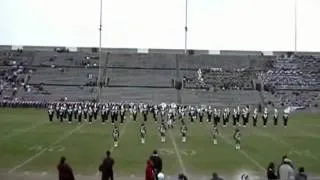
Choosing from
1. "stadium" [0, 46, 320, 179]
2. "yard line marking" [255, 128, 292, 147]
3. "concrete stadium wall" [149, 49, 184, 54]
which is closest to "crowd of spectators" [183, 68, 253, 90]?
"stadium" [0, 46, 320, 179]

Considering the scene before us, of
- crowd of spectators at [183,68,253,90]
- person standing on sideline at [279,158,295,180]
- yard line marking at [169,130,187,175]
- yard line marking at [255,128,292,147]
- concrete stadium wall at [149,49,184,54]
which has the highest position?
concrete stadium wall at [149,49,184,54]

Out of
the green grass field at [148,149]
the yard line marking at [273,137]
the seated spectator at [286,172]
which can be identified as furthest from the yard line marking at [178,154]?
the seated spectator at [286,172]

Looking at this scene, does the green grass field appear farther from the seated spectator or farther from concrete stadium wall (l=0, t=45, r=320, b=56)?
concrete stadium wall (l=0, t=45, r=320, b=56)

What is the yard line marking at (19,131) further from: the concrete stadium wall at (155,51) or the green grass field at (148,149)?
the concrete stadium wall at (155,51)

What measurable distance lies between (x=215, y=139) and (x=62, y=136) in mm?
6854

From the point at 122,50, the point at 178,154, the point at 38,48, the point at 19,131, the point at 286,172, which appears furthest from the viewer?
the point at 122,50

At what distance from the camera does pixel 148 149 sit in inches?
996

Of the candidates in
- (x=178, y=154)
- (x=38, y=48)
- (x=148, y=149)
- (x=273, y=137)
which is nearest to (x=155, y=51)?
(x=38, y=48)

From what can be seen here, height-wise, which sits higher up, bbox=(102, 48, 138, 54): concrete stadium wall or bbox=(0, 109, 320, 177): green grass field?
bbox=(102, 48, 138, 54): concrete stadium wall

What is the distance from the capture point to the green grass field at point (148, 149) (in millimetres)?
20641

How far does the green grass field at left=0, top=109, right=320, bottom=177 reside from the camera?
2064 centimetres

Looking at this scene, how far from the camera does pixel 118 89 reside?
2793 inches

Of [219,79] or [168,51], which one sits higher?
[168,51]

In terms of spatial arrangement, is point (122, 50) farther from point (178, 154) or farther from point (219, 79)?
point (178, 154)
